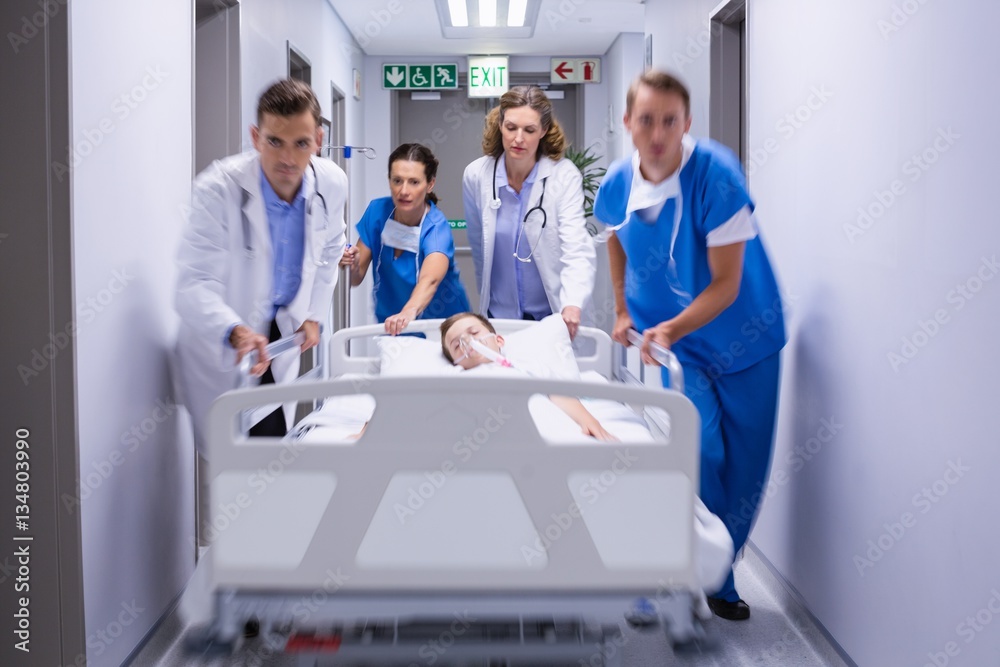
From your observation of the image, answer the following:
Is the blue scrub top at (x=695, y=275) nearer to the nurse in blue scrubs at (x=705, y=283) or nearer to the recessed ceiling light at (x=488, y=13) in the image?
the nurse in blue scrubs at (x=705, y=283)

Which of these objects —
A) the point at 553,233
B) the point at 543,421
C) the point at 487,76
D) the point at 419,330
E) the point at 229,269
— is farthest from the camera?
the point at 487,76

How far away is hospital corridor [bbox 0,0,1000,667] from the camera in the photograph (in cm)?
162

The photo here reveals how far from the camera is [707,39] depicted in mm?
3719

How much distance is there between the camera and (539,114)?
129 inches

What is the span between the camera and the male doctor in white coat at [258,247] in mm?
2332

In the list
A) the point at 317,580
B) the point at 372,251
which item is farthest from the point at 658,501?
the point at 372,251

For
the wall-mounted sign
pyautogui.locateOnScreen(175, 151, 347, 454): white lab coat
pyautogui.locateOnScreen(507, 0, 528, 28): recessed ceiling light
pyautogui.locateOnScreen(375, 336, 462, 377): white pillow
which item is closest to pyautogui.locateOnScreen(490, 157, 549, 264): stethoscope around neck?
pyautogui.locateOnScreen(375, 336, 462, 377): white pillow

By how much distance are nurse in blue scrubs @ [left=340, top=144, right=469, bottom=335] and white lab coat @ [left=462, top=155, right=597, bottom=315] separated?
0.17m

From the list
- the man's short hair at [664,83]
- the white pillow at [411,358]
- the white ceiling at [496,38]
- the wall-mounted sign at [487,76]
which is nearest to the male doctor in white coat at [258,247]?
the white pillow at [411,358]

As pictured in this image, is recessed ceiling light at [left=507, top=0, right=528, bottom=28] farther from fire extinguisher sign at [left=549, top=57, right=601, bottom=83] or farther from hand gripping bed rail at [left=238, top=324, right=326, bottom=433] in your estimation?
hand gripping bed rail at [left=238, top=324, right=326, bottom=433]

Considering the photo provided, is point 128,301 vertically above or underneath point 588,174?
underneath

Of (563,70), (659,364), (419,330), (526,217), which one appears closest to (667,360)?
(659,364)

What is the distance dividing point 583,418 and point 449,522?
2.37 feet

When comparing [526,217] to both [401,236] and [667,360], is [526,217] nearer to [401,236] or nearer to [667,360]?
[401,236]
